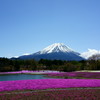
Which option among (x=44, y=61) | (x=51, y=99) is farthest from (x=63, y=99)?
(x=44, y=61)

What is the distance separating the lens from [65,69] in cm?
9062

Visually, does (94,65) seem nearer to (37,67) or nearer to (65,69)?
(65,69)

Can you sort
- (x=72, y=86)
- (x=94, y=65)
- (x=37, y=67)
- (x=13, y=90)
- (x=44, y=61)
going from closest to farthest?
(x=13, y=90)
(x=72, y=86)
(x=94, y=65)
(x=37, y=67)
(x=44, y=61)

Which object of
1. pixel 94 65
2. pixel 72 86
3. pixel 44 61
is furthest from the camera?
pixel 44 61

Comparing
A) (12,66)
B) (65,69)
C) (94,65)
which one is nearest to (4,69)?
(12,66)

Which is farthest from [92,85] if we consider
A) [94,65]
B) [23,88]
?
[94,65]

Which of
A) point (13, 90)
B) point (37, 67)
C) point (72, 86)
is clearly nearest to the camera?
point (13, 90)

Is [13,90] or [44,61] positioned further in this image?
[44,61]

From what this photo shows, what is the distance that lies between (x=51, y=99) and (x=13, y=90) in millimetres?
7717

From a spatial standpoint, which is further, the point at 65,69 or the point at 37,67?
the point at 37,67

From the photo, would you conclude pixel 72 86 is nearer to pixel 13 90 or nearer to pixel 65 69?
pixel 13 90

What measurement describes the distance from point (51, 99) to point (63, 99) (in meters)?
0.96

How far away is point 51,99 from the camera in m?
16.5

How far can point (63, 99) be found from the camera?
1658 centimetres
